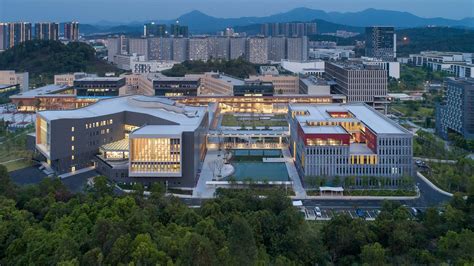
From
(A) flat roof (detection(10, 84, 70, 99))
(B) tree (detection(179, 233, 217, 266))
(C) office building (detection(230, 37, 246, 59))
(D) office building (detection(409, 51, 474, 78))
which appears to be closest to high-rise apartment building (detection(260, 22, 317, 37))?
(C) office building (detection(230, 37, 246, 59))

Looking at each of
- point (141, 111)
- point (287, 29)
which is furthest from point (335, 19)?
point (141, 111)

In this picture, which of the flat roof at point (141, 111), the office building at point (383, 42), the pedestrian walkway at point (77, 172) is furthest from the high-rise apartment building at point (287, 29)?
the pedestrian walkway at point (77, 172)

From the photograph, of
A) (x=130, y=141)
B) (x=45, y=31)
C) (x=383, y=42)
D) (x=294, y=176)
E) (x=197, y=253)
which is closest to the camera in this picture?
(x=197, y=253)

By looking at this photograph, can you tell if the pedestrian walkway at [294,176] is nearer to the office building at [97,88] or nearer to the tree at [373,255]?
the tree at [373,255]

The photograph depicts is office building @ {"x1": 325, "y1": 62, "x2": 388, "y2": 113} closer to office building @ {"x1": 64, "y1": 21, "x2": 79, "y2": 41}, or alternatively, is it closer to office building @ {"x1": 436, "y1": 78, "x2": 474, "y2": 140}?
office building @ {"x1": 436, "y1": 78, "x2": 474, "y2": 140}

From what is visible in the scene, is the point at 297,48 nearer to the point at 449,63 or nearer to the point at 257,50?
the point at 257,50

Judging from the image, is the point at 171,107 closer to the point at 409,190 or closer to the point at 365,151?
the point at 365,151
